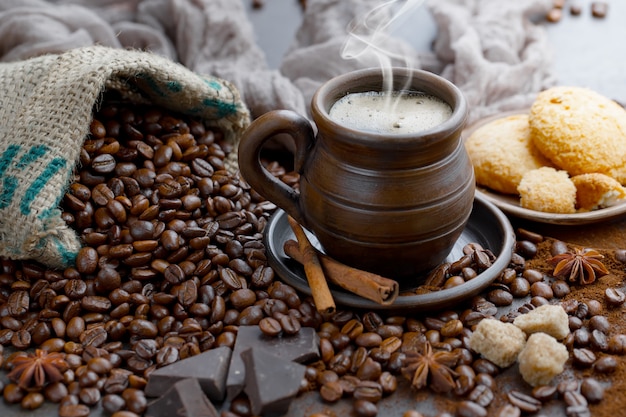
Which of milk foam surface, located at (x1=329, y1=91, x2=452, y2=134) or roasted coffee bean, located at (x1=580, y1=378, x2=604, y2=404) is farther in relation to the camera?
milk foam surface, located at (x1=329, y1=91, x2=452, y2=134)

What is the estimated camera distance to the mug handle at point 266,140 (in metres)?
1.76

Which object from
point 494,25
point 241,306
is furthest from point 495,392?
point 494,25

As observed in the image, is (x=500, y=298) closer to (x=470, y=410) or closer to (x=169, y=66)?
(x=470, y=410)

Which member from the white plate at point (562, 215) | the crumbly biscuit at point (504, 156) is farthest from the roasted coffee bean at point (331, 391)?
the crumbly biscuit at point (504, 156)

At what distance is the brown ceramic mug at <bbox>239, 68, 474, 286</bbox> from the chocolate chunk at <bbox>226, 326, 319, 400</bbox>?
0.82 ft

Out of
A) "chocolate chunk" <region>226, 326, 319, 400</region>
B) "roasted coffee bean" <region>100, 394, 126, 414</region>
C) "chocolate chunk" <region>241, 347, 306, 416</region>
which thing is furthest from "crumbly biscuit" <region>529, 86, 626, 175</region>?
"roasted coffee bean" <region>100, 394, 126, 414</region>

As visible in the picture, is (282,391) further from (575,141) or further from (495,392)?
(575,141)

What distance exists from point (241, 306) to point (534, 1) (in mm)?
2206

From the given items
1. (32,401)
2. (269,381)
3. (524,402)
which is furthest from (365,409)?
(32,401)

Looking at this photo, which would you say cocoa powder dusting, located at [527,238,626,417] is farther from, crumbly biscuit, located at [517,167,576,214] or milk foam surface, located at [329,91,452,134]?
milk foam surface, located at [329,91,452,134]

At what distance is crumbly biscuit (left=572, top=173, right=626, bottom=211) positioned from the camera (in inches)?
83.5

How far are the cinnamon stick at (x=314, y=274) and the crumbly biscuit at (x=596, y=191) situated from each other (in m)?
0.88

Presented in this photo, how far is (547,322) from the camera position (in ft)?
5.40

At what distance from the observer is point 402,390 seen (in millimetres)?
1619
